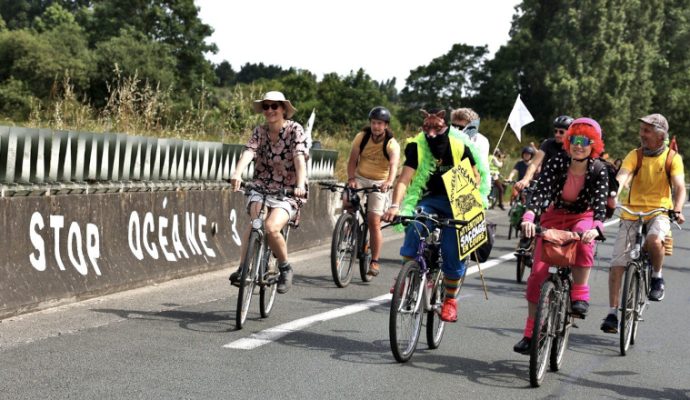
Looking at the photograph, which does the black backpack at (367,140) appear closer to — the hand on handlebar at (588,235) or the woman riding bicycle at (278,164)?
the woman riding bicycle at (278,164)

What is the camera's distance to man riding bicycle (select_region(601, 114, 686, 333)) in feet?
31.8

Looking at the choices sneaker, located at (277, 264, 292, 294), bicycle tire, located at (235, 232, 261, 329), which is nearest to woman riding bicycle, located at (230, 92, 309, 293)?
sneaker, located at (277, 264, 292, 294)

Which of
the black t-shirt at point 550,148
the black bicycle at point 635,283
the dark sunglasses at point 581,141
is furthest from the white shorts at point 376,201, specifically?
the dark sunglasses at point 581,141

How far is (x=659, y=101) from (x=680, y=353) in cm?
8677

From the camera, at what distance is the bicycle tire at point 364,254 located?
42.1 ft

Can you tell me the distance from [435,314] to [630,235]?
2.20 metres

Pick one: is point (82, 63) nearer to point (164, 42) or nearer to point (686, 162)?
point (164, 42)

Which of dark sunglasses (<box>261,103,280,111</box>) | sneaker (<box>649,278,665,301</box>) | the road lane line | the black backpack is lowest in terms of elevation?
the road lane line

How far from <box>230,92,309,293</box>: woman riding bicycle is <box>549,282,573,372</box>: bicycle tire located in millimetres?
2439

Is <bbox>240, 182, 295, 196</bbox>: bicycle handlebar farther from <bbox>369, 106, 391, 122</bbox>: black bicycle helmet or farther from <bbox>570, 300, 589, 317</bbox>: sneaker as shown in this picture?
<bbox>369, 106, 391, 122</bbox>: black bicycle helmet

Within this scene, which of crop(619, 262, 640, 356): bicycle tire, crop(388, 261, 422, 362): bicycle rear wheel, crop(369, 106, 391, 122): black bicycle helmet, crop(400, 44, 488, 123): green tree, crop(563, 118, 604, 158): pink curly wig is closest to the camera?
crop(388, 261, 422, 362): bicycle rear wheel

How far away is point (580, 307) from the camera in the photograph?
26.4 feet

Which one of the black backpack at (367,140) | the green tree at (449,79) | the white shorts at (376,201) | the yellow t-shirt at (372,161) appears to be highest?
the green tree at (449,79)

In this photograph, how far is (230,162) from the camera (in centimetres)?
1480
